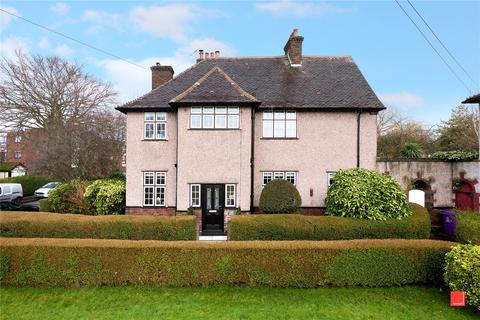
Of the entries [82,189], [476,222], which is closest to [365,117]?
[476,222]

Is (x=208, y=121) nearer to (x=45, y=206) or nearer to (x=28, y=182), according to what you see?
(x=45, y=206)

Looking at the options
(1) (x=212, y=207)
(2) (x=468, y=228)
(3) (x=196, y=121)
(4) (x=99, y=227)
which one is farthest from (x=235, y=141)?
(2) (x=468, y=228)

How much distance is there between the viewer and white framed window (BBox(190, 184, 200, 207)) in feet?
46.5

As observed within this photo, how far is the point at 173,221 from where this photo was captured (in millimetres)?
10633

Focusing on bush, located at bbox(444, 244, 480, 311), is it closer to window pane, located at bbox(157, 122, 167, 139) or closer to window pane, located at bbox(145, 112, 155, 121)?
window pane, located at bbox(157, 122, 167, 139)

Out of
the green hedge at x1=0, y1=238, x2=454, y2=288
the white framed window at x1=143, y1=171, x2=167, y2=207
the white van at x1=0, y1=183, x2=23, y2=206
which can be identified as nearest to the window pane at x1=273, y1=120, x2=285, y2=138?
the white framed window at x1=143, y1=171, x2=167, y2=207

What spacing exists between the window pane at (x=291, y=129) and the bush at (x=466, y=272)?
9.34m

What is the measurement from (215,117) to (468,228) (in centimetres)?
1078

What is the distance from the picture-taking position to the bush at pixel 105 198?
1503 centimetres

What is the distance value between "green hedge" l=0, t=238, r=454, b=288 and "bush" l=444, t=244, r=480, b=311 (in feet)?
2.75

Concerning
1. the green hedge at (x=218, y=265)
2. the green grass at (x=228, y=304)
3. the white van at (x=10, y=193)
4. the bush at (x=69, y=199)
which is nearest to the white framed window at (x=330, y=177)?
the green hedge at (x=218, y=265)

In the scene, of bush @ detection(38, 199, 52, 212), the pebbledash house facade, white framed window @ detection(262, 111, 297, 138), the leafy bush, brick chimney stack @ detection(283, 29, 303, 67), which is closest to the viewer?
the pebbledash house facade

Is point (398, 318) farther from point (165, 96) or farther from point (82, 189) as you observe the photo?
point (82, 189)

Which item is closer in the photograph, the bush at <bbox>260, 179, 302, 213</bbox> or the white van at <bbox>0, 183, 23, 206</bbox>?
the bush at <bbox>260, 179, 302, 213</bbox>
